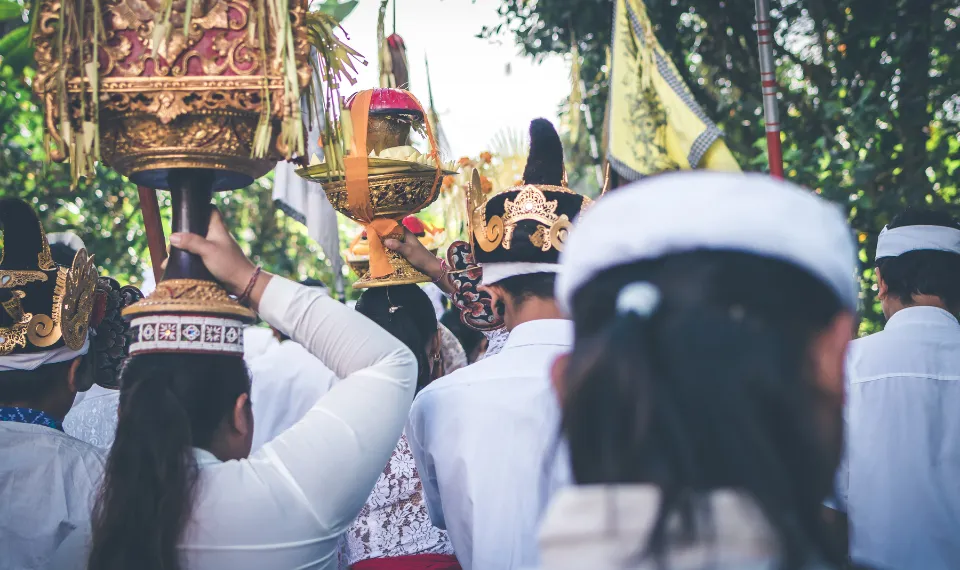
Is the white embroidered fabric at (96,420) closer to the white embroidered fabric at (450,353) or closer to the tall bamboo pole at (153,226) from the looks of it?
the tall bamboo pole at (153,226)

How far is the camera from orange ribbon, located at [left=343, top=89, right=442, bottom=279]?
2.67 metres

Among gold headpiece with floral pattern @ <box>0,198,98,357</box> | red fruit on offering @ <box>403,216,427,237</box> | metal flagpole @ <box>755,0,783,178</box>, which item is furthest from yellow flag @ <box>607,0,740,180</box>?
gold headpiece with floral pattern @ <box>0,198,98,357</box>

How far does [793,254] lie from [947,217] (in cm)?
307

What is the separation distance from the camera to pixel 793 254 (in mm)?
1029

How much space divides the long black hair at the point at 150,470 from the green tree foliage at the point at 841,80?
532cm

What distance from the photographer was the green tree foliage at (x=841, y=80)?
6.27 metres

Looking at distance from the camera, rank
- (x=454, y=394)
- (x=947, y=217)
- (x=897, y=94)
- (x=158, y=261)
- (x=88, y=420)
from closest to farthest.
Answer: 1. (x=158, y=261)
2. (x=454, y=394)
3. (x=88, y=420)
4. (x=947, y=217)
5. (x=897, y=94)

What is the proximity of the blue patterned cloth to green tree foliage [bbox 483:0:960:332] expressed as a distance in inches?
207

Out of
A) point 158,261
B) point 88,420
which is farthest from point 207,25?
point 88,420

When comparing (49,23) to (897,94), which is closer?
(49,23)

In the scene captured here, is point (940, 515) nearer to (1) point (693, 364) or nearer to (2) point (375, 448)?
(2) point (375, 448)

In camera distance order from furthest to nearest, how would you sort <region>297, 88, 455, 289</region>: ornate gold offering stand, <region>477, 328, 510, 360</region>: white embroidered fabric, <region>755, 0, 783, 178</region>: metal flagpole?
<region>755, 0, 783, 178</region>: metal flagpole < <region>477, 328, 510, 360</region>: white embroidered fabric < <region>297, 88, 455, 289</region>: ornate gold offering stand

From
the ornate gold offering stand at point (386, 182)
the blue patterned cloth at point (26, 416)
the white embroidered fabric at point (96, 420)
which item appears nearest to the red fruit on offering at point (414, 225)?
the ornate gold offering stand at point (386, 182)

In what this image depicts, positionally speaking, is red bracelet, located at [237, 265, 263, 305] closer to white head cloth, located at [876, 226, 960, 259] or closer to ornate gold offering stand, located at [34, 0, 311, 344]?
ornate gold offering stand, located at [34, 0, 311, 344]
